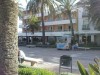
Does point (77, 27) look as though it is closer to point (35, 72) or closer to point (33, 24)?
point (33, 24)

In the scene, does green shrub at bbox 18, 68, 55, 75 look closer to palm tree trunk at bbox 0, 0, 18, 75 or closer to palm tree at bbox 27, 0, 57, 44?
palm tree trunk at bbox 0, 0, 18, 75

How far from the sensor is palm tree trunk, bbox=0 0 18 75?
551 cm

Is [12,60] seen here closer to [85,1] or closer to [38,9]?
[85,1]

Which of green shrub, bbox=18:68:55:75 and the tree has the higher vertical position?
the tree

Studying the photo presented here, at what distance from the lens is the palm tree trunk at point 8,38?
217 inches

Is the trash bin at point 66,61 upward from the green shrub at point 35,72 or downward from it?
downward

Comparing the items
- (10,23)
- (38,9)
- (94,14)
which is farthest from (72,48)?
(10,23)

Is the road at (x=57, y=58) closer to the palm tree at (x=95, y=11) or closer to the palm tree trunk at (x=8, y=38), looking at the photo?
the palm tree at (x=95, y=11)

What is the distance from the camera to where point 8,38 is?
5.54 m

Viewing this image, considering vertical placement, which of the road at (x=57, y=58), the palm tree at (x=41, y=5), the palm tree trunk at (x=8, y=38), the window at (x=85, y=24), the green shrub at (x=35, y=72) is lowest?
the road at (x=57, y=58)

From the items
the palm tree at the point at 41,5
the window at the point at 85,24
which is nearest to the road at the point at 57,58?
the palm tree at the point at 41,5

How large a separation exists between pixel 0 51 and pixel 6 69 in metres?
0.37

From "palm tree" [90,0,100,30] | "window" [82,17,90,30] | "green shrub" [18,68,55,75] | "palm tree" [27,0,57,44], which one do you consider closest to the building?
"window" [82,17,90,30]

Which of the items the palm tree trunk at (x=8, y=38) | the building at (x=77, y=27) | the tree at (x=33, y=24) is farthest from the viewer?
the tree at (x=33, y=24)
